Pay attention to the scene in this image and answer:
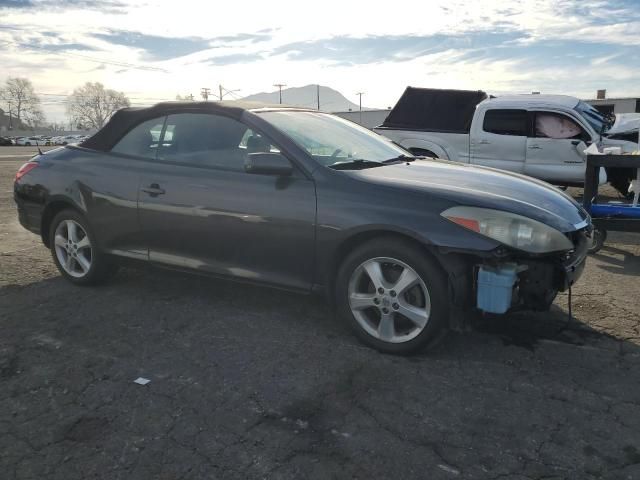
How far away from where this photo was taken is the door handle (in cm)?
395

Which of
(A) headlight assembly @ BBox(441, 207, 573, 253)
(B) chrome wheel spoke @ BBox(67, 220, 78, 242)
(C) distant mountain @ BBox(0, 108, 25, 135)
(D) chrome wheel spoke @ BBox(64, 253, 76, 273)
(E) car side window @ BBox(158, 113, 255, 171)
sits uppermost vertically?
(C) distant mountain @ BBox(0, 108, 25, 135)

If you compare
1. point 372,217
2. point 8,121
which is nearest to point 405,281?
point 372,217

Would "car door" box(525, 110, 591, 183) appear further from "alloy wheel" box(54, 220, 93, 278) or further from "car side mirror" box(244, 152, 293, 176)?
"alloy wheel" box(54, 220, 93, 278)

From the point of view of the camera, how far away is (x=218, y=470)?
2234 millimetres

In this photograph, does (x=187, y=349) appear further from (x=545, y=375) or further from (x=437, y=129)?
(x=437, y=129)

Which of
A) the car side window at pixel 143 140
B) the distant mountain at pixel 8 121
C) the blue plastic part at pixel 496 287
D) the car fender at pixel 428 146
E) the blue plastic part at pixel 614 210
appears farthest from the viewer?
the distant mountain at pixel 8 121

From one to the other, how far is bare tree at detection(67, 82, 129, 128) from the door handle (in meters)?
126

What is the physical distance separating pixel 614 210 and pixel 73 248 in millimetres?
5521

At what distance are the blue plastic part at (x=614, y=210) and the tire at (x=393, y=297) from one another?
11.7 feet

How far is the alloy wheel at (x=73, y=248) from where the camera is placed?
452cm

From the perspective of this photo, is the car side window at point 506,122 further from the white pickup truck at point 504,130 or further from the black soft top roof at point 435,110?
the black soft top roof at point 435,110

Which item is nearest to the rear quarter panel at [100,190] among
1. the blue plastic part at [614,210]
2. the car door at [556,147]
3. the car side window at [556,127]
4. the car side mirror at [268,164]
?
the car side mirror at [268,164]

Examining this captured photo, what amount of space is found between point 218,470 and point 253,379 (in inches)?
31.3

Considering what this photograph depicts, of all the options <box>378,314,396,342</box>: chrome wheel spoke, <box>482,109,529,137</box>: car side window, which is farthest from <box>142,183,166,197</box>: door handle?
<box>482,109,529,137</box>: car side window
